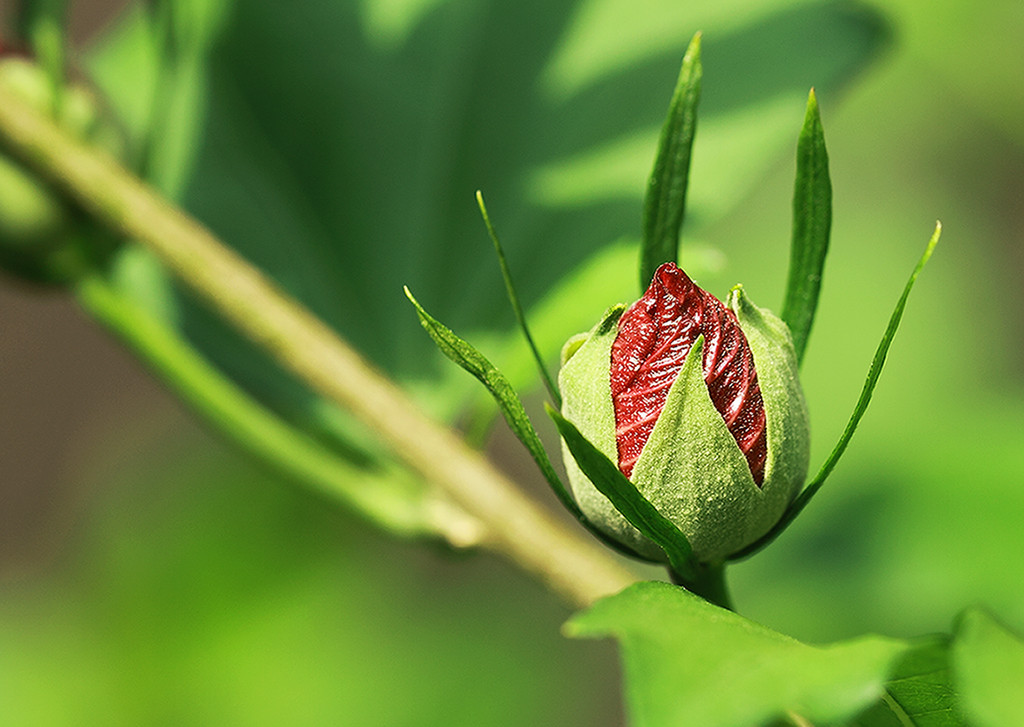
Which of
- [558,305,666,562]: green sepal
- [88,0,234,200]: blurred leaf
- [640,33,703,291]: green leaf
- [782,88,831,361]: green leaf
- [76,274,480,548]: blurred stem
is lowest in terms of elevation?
[558,305,666,562]: green sepal

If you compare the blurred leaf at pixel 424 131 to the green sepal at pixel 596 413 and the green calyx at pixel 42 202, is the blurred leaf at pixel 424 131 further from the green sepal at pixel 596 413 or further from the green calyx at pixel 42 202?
the green sepal at pixel 596 413

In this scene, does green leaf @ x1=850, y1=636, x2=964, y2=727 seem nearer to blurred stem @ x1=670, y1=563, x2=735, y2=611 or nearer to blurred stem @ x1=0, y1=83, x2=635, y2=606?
blurred stem @ x1=670, y1=563, x2=735, y2=611

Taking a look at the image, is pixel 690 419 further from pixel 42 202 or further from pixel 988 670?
pixel 42 202

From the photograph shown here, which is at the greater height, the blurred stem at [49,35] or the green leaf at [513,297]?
the blurred stem at [49,35]

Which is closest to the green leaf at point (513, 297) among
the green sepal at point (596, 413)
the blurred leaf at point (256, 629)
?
the green sepal at point (596, 413)

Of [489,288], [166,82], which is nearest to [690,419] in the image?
[489,288]

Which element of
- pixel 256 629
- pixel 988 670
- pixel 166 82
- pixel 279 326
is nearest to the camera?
pixel 988 670

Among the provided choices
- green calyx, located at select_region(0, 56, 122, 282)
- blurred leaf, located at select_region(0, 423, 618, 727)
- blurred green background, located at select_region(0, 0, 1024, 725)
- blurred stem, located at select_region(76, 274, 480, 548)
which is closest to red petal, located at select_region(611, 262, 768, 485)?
blurred green background, located at select_region(0, 0, 1024, 725)
